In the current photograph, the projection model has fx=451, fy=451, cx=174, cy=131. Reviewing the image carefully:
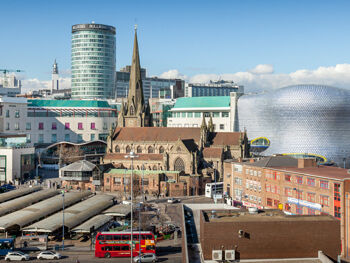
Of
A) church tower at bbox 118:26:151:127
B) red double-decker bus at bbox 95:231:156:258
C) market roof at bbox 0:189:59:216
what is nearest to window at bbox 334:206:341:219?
red double-decker bus at bbox 95:231:156:258

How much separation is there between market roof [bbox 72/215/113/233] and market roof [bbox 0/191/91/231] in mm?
7955

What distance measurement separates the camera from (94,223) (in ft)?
203

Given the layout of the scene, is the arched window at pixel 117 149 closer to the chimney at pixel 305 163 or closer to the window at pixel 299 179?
the chimney at pixel 305 163

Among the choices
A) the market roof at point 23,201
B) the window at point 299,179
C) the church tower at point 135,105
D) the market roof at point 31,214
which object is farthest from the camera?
the church tower at point 135,105

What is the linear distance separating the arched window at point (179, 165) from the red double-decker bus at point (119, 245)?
166 feet

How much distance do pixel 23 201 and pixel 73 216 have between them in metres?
15.3

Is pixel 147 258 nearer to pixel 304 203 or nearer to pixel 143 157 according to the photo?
pixel 304 203

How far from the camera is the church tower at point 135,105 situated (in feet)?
431

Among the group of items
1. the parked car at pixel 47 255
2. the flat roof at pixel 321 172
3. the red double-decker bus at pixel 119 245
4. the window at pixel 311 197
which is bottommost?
the parked car at pixel 47 255

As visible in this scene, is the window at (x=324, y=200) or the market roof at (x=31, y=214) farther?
the market roof at (x=31, y=214)

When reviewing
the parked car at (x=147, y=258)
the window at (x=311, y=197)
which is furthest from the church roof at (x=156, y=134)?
the parked car at (x=147, y=258)

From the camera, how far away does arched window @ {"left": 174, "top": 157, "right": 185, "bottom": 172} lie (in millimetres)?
103075

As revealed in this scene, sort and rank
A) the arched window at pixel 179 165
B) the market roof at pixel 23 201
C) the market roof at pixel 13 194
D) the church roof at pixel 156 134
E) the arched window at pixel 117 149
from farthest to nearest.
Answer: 1. the arched window at pixel 117 149
2. the church roof at pixel 156 134
3. the arched window at pixel 179 165
4. the market roof at pixel 13 194
5. the market roof at pixel 23 201

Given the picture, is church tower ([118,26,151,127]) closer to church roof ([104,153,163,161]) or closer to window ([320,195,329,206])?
church roof ([104,153,163,161])
